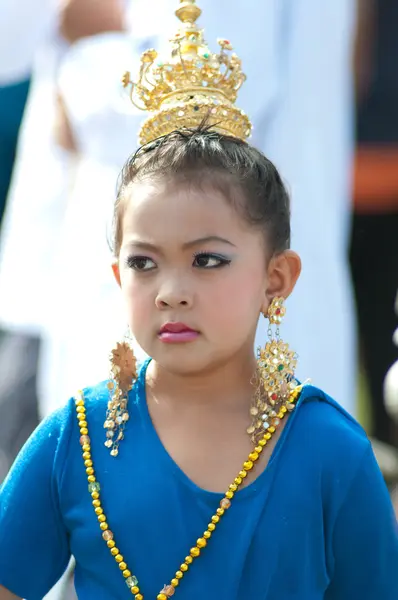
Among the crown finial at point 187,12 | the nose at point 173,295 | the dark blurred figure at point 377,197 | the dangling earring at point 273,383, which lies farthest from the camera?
the dark blurred figure at point 377,197

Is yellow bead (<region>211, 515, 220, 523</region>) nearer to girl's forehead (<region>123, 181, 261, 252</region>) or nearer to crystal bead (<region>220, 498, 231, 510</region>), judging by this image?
crystal bead (<region>220, 498, 231, 510</region>)

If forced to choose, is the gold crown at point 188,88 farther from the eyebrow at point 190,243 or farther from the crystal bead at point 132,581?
the crystal bead at point 132,581

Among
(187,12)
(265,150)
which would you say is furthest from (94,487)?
(265,150)

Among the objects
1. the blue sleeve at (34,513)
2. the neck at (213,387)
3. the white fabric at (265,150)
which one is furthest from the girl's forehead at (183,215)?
the white fabric at (265,150)

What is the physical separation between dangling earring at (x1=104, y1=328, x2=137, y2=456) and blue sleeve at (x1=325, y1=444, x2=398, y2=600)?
398 millimetres

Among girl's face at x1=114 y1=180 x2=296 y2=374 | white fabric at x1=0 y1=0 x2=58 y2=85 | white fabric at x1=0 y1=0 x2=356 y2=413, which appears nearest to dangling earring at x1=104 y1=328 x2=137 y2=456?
girl's face at x1=114 y1=180 x2=296 y2=374

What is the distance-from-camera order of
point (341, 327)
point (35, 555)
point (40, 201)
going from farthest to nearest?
point (40, 201)
point (341, 327)
point (35, 555)

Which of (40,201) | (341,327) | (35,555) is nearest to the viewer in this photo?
(35,555)

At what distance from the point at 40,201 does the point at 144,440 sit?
1.96 m

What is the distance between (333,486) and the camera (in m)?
1.82

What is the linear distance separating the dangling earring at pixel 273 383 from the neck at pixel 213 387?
0.02 meters

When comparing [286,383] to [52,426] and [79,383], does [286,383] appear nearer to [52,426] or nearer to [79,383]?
[52,426]

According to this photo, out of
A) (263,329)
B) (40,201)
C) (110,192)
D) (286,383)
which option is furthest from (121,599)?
(40,201)

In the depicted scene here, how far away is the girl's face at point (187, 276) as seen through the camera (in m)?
1.79
